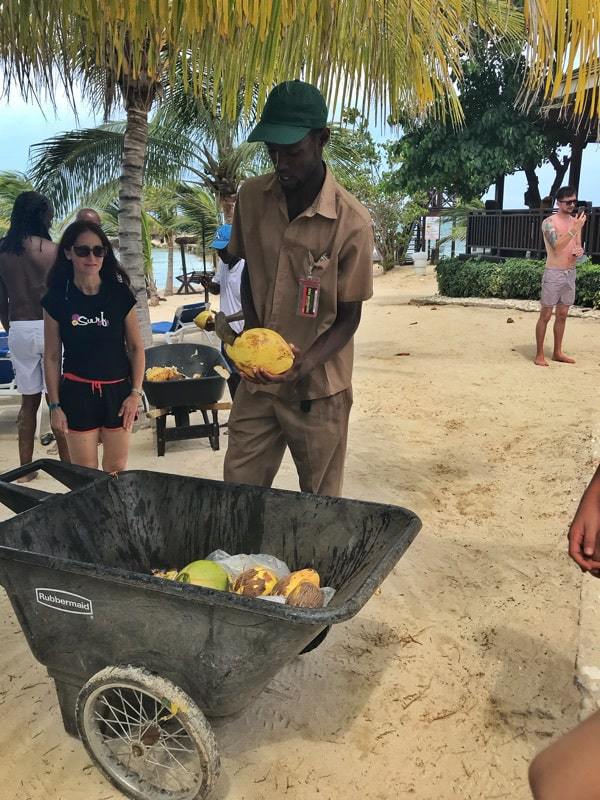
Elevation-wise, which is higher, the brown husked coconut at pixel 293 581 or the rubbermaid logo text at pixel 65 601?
the rubbermaid logo text at pixel 65 601

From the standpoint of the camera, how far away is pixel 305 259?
240cm

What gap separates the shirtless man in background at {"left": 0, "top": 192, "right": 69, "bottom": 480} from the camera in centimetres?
432

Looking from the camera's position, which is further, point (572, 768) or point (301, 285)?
point (301, 285)

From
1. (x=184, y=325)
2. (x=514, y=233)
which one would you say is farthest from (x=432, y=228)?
(x=184, y=325)

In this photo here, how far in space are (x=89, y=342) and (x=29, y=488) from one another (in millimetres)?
1155

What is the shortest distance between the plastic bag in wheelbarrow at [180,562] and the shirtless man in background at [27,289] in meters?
2.00

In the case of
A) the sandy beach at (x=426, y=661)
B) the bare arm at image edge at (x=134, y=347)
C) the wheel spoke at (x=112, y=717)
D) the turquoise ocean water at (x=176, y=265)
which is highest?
the turquoise ocean water at (x=176, y=265)

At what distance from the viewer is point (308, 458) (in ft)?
8.63

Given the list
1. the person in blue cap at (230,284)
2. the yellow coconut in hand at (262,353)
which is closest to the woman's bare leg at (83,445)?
the yellow coconut in hand at (262,353)

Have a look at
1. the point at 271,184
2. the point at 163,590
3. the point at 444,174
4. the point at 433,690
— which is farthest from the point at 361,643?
the point at 444,174

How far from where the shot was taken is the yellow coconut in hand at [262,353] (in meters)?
2.29

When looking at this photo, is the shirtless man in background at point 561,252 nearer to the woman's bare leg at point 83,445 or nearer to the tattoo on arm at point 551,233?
the tattoo on arm at point 551,233

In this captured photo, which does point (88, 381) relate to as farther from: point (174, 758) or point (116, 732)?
point (174, 758)

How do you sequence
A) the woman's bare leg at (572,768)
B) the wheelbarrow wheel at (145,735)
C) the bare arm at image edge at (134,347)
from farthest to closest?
the bare arm at image edge at (134,347) → the wheelbarrow wheel at (145,735) → the woman's bare leg at (572,768)
